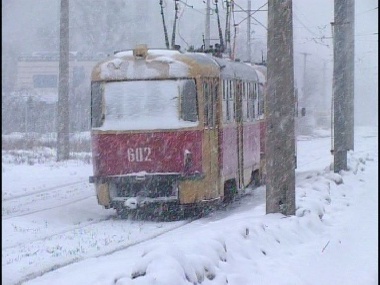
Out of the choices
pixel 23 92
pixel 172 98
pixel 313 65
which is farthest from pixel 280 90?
pixel 313 65

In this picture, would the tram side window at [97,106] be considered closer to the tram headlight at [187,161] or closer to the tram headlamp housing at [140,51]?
the tram headlamp housing at [140,51]

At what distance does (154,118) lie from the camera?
1396cm

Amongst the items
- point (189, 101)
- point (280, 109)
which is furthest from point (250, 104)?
point (280, 109)

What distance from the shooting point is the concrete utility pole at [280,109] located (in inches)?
459

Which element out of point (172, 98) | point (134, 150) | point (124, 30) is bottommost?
point (134, 150)

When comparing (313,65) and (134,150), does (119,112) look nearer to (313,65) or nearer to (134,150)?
(134,150)

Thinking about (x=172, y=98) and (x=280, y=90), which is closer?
(x=280, y=90)

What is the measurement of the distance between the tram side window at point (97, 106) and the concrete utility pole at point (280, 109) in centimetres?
356

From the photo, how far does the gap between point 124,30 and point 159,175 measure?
54.7m

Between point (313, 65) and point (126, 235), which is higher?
point (313, 65)

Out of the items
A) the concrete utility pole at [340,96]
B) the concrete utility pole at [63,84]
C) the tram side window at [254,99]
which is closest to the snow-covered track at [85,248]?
the tram side window at [254,99]

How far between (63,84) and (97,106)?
43.2 ft

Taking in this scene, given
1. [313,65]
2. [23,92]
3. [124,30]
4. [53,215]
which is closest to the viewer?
[53,215]

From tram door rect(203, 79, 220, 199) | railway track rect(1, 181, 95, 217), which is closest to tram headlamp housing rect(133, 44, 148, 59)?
tram door rect(203, 79, 220, 199)
